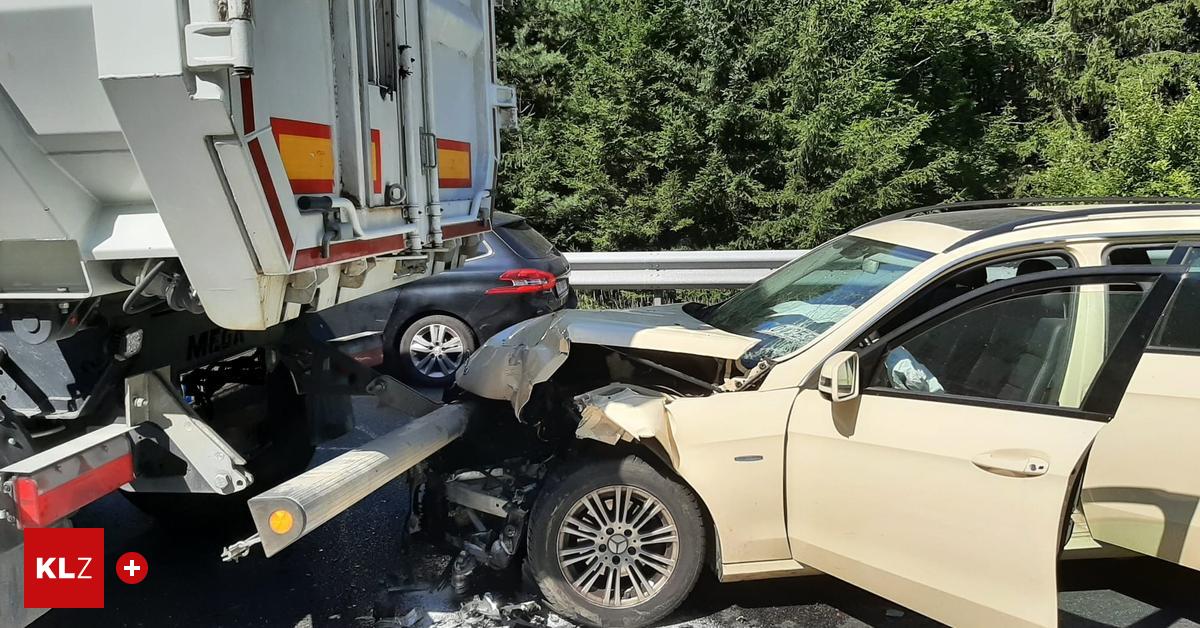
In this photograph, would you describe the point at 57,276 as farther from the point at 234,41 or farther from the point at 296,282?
the point at 234,41

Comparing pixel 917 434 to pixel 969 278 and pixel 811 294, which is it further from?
pixel 811 294

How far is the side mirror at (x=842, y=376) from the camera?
9.97 feet

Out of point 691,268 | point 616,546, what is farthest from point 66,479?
point 691,268

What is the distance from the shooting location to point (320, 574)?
402 centimetres

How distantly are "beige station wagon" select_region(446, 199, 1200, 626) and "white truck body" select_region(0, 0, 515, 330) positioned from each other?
4.02 ft

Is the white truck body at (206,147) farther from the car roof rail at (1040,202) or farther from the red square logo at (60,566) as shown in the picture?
the car roof rail at (1040,202)

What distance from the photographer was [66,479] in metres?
2.81

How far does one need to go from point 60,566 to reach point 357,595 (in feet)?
4.15

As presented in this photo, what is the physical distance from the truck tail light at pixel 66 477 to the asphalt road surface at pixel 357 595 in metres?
0.97

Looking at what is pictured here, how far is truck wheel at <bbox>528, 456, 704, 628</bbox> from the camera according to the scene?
133 inches

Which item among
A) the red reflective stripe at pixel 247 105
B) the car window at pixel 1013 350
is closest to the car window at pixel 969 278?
the car window at pixel 1013 350

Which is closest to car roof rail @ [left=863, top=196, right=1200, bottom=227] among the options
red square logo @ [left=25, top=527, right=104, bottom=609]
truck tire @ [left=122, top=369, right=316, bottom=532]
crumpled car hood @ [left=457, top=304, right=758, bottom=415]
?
crumpled car hood @ [left=457, top=304, right=758, bottom=415]

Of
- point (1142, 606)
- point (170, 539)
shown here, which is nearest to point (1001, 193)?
point (1142, 606)

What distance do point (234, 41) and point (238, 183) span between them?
42 centimetres
